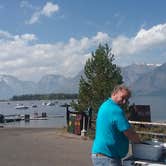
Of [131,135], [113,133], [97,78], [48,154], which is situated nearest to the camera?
[131,135]

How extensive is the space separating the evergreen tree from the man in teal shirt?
19.0 m

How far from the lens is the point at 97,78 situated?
84.2 ft

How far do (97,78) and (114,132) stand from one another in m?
19.7

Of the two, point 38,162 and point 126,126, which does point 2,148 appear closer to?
point 38,162

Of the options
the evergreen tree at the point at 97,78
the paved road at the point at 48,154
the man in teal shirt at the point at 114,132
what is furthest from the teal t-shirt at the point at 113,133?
the evergreen tree at the point at 97,78

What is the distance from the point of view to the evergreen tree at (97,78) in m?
25.2

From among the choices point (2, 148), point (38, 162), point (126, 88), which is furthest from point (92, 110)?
point (126, 88)

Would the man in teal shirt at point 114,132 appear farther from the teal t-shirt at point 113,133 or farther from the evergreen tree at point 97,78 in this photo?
the evergreen tree at point 97,78

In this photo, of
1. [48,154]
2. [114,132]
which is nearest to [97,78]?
[48,154]

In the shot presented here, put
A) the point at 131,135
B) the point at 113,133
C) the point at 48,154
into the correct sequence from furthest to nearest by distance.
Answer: the point at 48,154
the point at 113,133
the point at 131,135

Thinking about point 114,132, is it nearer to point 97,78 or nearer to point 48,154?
point 48,154

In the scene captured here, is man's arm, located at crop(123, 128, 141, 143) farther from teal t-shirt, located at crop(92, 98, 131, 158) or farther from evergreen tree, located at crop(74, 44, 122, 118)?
evergreen tree, located at crop(74, 44, 122, 118)

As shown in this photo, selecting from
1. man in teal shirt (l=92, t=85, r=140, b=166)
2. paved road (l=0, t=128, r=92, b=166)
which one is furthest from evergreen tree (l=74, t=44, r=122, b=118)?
man in teal shirt (l=92, t=85, r=140, b=166)

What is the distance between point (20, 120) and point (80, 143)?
6039 cm
